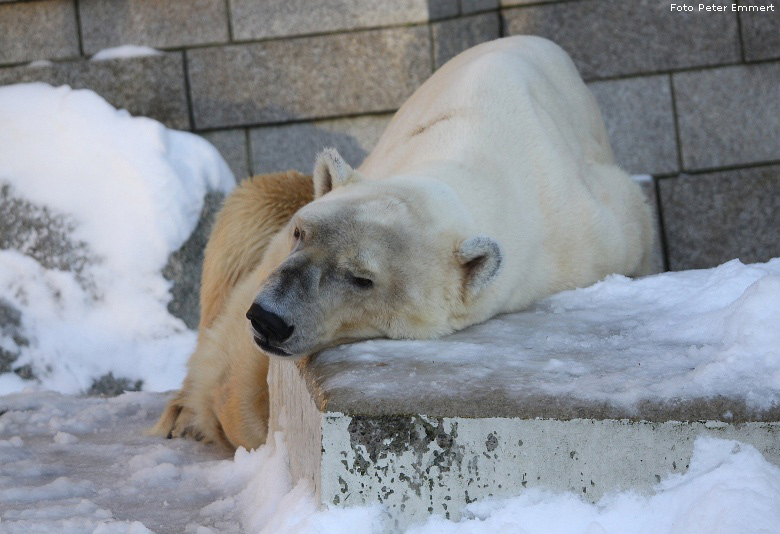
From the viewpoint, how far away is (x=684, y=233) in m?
6.39

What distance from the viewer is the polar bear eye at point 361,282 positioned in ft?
8.59

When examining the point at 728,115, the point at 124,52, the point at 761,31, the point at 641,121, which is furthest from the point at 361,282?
the point at 761,31

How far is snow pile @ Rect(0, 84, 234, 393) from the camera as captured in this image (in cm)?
547

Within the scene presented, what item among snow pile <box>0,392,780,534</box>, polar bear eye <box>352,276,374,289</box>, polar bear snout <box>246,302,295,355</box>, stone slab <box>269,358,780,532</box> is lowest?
snow pile <box>0,392,780,534</box>

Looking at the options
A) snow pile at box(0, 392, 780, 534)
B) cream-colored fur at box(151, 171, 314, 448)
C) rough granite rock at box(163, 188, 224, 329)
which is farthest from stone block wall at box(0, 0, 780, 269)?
snow pile at box(0, 392, 780, 534)

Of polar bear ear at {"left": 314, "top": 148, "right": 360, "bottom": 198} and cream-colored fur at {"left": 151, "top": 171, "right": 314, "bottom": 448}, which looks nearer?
polar bear ear at {"left": 314, "top": 148, "right": 360, "bottom": 198}

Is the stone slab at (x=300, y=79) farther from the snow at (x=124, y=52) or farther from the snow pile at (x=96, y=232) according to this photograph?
the snow pile at (x=96, y=232)

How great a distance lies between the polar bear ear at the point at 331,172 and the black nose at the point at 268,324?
0.73 metres

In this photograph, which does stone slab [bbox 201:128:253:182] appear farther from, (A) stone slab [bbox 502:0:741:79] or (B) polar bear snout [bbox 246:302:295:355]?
(B) polar bear snout [bbox 246:302:295:355]

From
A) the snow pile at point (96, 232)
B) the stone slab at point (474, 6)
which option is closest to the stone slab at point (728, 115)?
the stone slab at point (474, 6)

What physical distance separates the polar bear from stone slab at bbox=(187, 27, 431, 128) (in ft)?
6.26

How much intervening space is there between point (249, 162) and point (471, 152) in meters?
3.40

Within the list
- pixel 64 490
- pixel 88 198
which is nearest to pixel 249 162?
pixel 88 198

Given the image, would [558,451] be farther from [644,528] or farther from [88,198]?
[88,198]
